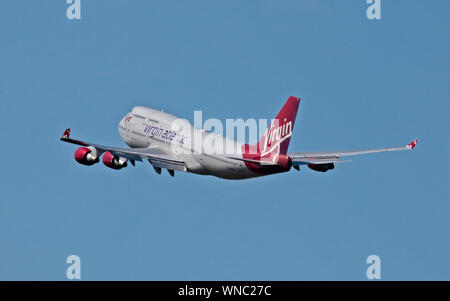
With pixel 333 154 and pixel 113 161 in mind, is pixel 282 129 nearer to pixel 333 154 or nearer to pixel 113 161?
pixel 333 154

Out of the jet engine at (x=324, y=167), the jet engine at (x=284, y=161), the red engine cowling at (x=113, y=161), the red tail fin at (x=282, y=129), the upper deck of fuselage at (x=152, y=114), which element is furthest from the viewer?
the upper deck of fuselage at (x=152, y=114)

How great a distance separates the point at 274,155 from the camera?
108 m

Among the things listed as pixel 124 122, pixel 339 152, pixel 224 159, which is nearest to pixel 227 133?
pixel 224 159

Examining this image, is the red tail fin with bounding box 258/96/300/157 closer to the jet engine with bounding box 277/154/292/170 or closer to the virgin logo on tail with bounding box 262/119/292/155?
the virgin logo on tail with bounding box 262/119/292/155

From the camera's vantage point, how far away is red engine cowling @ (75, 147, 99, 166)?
116 meters

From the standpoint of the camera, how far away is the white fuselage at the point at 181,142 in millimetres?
113188

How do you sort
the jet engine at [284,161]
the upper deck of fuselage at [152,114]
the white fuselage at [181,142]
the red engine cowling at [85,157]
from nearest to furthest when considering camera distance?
the jet engine at [284,161] → the white fuselage at [181,142] → the red engine cowling at [85,157] → the upper deck of fuselage at [152,114]

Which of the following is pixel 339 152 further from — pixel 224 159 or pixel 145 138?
pixel 145 138

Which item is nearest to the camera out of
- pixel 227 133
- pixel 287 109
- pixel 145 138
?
pixel 287 109

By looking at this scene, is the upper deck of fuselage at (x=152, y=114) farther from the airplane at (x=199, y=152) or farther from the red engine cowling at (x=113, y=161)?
the red engine cowling at (x=113, y=161)

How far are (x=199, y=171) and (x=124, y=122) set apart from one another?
1719cm

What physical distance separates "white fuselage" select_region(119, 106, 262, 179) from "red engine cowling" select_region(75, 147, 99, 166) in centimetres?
842

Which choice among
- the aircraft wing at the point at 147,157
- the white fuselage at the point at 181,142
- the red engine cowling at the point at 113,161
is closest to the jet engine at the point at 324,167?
the white fuselage at the point at 181,142

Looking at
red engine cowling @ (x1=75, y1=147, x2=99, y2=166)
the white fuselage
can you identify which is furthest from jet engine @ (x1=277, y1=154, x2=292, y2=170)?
red engine cowling @ (x1=75, y1=147, x2=99, y2=166)
